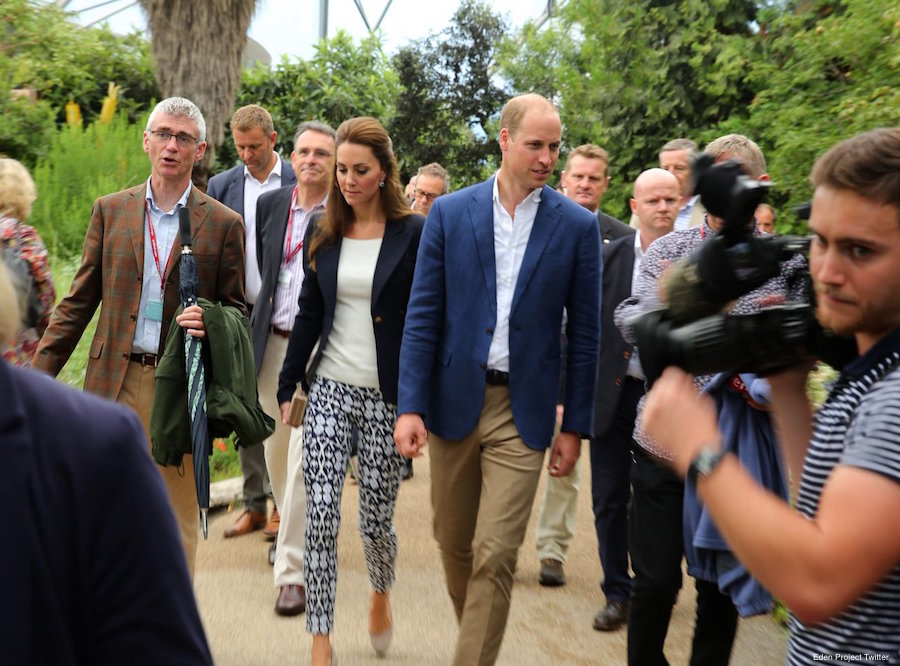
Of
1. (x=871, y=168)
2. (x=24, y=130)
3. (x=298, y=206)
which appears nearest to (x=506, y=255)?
(x=298, y=206)

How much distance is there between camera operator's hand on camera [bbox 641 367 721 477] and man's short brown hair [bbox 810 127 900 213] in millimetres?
487

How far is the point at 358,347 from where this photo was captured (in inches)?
196

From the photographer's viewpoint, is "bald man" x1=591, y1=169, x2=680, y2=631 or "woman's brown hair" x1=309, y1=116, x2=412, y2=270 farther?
"bald man" x1=591, y1=169, x2=680, y2=631

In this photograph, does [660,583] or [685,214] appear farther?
[685,214]

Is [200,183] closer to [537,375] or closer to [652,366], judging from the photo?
[537,375]

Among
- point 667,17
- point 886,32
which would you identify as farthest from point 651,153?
point 886,32

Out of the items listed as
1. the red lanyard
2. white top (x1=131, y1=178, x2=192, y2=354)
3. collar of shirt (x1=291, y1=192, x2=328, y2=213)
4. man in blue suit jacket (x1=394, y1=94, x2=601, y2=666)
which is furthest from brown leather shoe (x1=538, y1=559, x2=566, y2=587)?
the red lanyard

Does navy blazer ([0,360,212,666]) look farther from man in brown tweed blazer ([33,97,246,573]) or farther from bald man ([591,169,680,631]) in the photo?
bald man ([591,169,680,631])

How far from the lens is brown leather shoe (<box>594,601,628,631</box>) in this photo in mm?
5441

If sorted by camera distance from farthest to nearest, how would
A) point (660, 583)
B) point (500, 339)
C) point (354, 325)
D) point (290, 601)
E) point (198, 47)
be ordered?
point (198, 47) → point (290, 601) → point (354, 325) → point (500, 339) → point (660, 583)

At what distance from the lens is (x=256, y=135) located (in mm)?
7199

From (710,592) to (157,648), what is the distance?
9.45ft

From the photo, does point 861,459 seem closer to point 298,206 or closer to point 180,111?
point 180,111

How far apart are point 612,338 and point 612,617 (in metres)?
1.50
